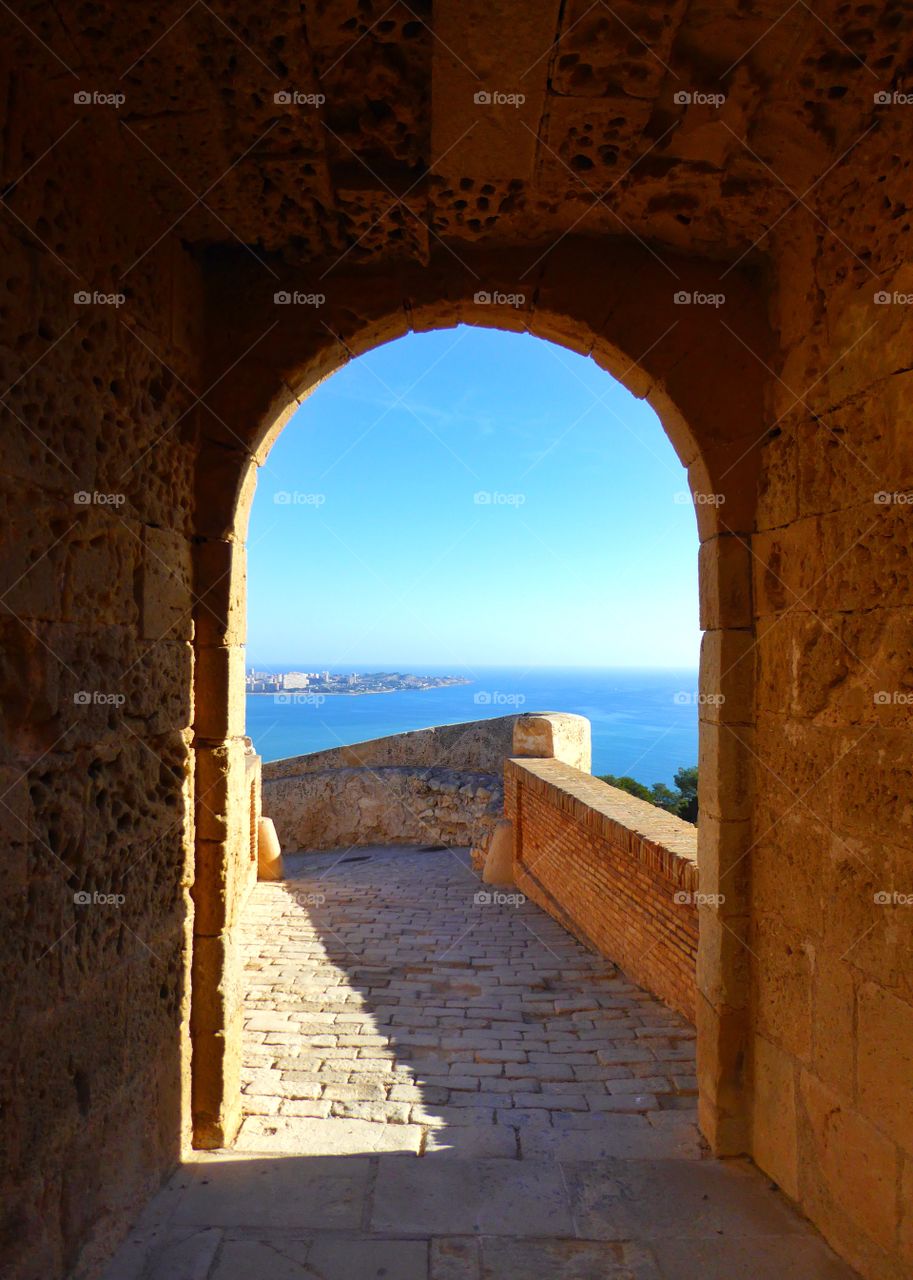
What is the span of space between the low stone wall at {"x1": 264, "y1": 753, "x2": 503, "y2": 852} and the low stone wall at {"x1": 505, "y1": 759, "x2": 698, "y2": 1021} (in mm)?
7270

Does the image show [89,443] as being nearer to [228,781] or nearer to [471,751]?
[228,781]

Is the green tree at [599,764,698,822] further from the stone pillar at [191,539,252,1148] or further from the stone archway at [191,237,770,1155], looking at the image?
the stone pillar at [191,539,252,1148]

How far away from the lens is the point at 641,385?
3.62 metres

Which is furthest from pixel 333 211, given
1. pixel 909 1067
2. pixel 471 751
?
pixel 471 751

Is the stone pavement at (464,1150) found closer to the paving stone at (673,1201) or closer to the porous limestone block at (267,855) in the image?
the paving stone at (673,1201)

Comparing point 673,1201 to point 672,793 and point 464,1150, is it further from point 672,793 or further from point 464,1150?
point 672,793

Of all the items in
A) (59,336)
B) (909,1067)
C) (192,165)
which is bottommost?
(909,1067)

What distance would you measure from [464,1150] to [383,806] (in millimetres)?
13576

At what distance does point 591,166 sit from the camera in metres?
2.93

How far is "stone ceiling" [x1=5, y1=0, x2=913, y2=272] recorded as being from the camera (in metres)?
2.31

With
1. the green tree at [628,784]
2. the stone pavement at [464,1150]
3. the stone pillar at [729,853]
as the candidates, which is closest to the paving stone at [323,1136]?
the stone pavement at [464,1150]

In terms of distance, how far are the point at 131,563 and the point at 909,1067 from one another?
331 cm

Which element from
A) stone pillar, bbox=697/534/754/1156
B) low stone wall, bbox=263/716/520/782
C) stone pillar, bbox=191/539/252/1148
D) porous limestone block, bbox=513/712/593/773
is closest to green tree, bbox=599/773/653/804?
porous limestone block, bbox=513/712/593/773

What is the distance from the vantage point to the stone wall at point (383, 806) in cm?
1617
